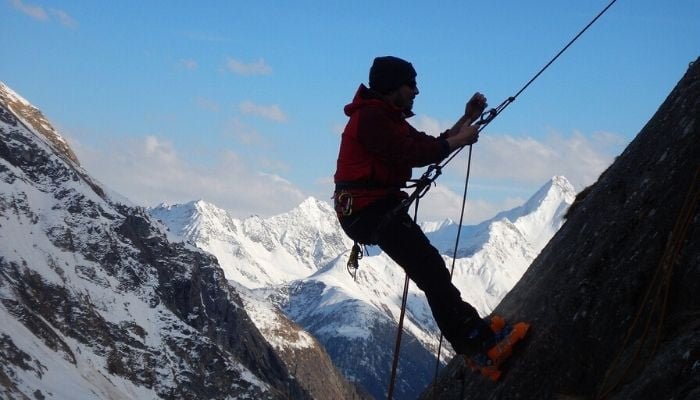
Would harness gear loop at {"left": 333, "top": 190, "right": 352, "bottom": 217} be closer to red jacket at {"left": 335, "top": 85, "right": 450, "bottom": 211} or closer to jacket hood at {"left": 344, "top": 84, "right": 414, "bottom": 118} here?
red jacket at {"left": 335, "top": 85, "right": 450, "bottom": 211}

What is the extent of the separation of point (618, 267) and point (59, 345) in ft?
586

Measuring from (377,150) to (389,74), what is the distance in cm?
110

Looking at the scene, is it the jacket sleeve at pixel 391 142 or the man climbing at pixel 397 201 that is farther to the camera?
the man climbing at pixel 397 201

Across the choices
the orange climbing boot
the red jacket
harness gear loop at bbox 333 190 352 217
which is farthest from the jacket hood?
the orange climbing boot

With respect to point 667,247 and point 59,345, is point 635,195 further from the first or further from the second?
point 59,345

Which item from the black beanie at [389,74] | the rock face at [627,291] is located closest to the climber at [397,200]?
the black beanie at [389,74]

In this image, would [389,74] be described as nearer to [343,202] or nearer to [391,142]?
[391,142]

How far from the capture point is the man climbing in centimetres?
1007

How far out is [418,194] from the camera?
34.5ft

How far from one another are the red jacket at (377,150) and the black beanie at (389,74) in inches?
6.9

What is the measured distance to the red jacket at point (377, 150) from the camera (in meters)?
9.67

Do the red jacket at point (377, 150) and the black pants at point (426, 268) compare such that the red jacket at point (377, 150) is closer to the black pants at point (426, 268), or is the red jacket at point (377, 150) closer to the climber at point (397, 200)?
the climber at point (397, 200)

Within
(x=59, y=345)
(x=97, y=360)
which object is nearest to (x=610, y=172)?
(x=59, y=345)

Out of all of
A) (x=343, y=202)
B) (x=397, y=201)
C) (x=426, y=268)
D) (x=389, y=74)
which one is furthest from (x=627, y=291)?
(x=389, y=74)
